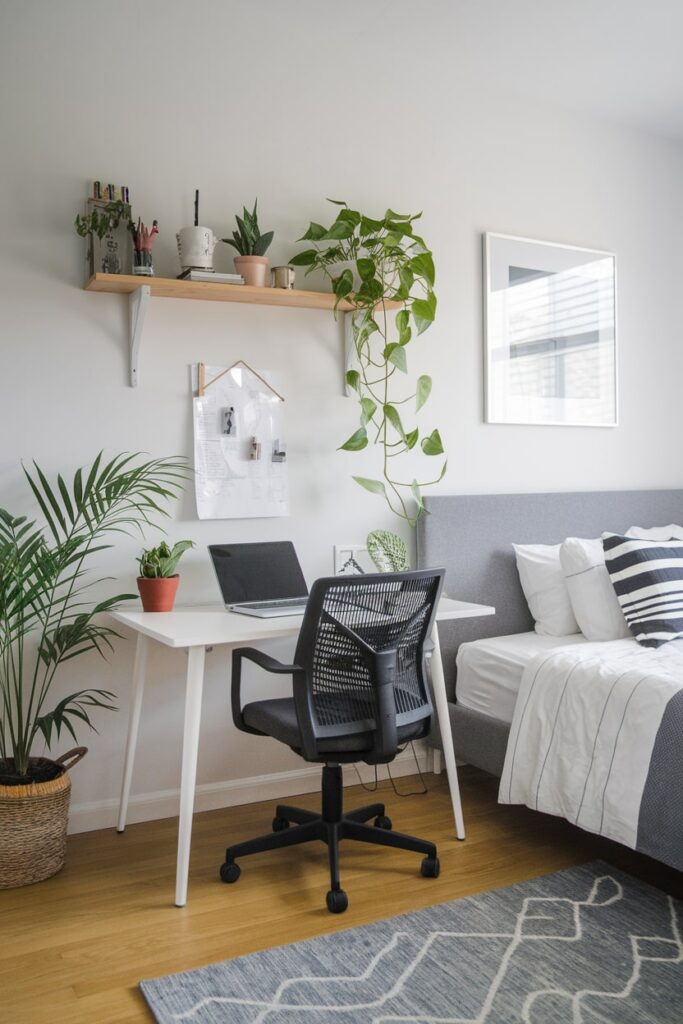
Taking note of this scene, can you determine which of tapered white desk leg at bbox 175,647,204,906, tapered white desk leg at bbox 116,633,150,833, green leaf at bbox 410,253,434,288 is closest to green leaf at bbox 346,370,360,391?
green leaf at bbox 410,253,434,288

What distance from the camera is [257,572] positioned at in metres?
2.92

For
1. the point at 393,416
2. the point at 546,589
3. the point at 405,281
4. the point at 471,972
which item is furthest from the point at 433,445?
the point at 471,972

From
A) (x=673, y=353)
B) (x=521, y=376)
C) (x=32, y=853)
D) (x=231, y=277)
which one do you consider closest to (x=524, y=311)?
(x=521, y=376)

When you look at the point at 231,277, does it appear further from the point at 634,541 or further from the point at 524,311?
the point at 634,541

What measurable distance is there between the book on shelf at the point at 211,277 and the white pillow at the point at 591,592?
1.48m

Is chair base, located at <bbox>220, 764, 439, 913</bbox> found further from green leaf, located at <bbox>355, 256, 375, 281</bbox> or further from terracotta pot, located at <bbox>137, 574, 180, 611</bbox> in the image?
green leaf, located at <bbox>355, 256, 375, 281</bbox>

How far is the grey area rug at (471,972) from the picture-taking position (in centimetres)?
187

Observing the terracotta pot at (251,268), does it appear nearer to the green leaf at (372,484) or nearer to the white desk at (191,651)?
the green leaf at (372,484)

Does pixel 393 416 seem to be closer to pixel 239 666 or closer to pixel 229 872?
pixel 239 666

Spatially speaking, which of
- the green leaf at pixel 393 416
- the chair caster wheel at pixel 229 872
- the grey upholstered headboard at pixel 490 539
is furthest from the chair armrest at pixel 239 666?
the green leaf at pixel 393 416

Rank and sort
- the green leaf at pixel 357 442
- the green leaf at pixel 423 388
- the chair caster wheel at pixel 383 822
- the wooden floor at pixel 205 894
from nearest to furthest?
the wooden floor at pixel 205 894 → the chair caster wheel at pixel 383 822 → the green leaf at pixel 357 442 → the green leaf at pixel 423 388

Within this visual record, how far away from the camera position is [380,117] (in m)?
3.33

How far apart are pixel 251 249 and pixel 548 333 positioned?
4.47 ft

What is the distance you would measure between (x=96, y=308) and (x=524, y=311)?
5.54 feet
